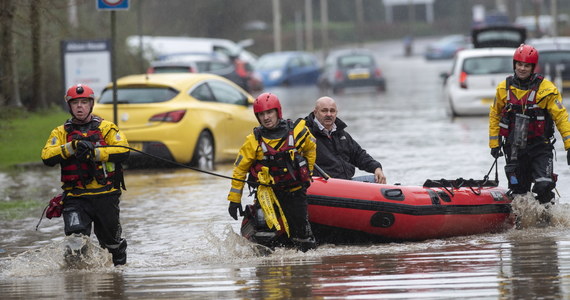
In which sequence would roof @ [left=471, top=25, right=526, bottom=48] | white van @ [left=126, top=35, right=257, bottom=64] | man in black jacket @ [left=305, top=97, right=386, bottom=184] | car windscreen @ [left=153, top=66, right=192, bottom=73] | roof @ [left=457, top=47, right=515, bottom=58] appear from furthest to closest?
1. white van @ [left=126, top=35, right=257, bottom=64]
2. roof @ [left=471, top=25, right=526, bottom=48]
3. car windscreen @ [left=153, top=66, right=192, bottom=73]
4. roof @ [left=457, top=47, right=515, bottom=58]
5. man in black jacket @ [left=305, top=97, right=386, bottom=184]

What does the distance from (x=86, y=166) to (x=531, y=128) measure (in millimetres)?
4082

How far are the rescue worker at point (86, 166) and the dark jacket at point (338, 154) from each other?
217 centimetres

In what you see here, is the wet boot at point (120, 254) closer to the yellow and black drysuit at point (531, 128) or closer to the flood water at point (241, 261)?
the flood water at point (241, 261)

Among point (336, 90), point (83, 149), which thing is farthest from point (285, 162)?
point (336, 90)

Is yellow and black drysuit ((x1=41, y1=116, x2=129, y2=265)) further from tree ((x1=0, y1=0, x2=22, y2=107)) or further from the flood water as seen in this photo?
tree ((x1=0, y1=0, x2=22, y2=107))

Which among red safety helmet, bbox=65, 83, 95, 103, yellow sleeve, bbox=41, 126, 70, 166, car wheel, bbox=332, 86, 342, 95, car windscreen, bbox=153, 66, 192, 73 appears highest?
car windscreen, bbox=153, 66, 192, 73

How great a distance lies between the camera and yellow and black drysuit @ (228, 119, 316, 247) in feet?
30.7

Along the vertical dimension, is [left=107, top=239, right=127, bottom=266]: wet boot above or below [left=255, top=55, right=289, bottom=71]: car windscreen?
below

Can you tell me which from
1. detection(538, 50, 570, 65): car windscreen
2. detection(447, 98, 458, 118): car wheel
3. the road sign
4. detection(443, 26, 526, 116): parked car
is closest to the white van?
detection(538, 50, 570, 65): car windscreen

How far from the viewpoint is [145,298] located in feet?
24.5

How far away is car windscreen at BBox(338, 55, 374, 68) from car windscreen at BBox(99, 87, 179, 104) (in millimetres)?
23242

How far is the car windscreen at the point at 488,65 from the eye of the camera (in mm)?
24578

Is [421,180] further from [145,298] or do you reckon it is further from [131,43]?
[131,43]

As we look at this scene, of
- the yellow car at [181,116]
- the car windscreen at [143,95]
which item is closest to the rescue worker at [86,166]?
the yellow car at [181,116]
